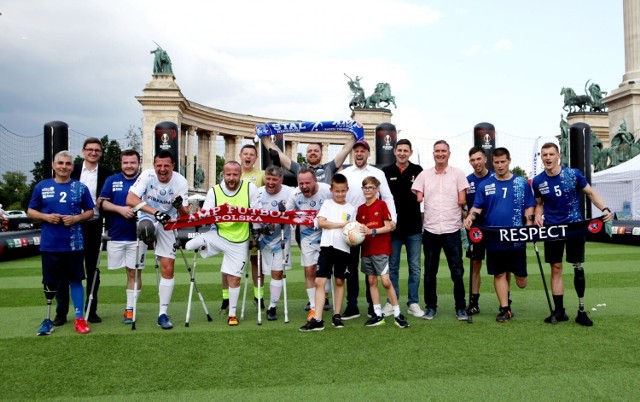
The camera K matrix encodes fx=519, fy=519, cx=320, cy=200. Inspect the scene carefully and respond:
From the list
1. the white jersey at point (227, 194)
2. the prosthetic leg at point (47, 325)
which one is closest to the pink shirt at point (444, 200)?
the white jersey at point (227, 194)

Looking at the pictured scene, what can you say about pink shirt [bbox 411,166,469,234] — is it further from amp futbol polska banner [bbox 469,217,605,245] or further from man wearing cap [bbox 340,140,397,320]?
man wearing cap [bbox 340,140,397,320]

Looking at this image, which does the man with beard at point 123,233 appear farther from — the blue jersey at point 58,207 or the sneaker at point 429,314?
the sneaker at point 429,314

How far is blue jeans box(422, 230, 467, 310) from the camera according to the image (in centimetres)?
596

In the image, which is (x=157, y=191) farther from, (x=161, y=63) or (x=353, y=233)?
(x=161, y=63)

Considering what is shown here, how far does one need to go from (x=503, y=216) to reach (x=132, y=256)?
13.8 ft

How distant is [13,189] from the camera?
5800 cm

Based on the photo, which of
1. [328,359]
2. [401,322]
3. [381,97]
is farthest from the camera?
[381,97]

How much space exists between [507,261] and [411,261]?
112 cm

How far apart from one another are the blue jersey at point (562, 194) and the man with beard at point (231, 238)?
3.30m

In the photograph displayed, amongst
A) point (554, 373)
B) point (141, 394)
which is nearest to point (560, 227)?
point (554, 373)

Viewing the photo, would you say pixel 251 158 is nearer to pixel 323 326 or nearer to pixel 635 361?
pixel 323 326

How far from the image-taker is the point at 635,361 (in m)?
4.12

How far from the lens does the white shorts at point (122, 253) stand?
588cm

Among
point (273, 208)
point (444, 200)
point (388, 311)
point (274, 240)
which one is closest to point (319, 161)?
point (273, 208)
